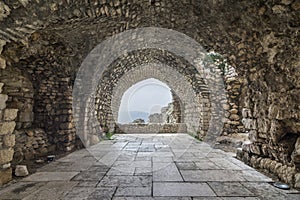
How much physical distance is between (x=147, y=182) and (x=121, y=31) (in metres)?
2.96

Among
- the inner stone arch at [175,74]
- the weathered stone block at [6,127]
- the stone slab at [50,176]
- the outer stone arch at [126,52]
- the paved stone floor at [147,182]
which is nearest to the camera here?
the paved stone floor at [147,182]

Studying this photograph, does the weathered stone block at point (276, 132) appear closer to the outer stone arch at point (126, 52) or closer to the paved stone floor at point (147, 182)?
the paved stone floor at point (147, 182)

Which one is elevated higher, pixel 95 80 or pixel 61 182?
pixel 95 80

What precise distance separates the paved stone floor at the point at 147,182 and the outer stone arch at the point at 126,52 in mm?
1878

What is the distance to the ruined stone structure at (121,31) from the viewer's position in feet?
7.31

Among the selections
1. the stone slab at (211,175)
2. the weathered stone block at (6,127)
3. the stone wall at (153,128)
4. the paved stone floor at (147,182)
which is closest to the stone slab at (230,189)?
the paved stone floor at (147,182)

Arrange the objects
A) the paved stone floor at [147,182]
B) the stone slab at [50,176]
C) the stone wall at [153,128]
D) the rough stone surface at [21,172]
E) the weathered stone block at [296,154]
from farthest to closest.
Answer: the stone wall at [153,128]
the rough stone surface at [21,172]
the stone slab at [50,176]
the weathered stone block at [296,154]
the paved stone floor at [147,182]

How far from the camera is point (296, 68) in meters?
2.14

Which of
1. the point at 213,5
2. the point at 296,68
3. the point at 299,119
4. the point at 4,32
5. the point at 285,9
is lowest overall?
the point at 299,119

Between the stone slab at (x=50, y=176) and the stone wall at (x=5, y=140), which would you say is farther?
the stone slab at (x=50, y=176)

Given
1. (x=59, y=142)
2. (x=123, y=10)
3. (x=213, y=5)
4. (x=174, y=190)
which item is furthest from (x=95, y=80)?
(x=174, y=190)

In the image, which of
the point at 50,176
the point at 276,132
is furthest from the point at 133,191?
the point at 276,132

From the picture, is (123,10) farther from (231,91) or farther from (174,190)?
(231,91)

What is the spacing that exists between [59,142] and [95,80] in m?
1.91
